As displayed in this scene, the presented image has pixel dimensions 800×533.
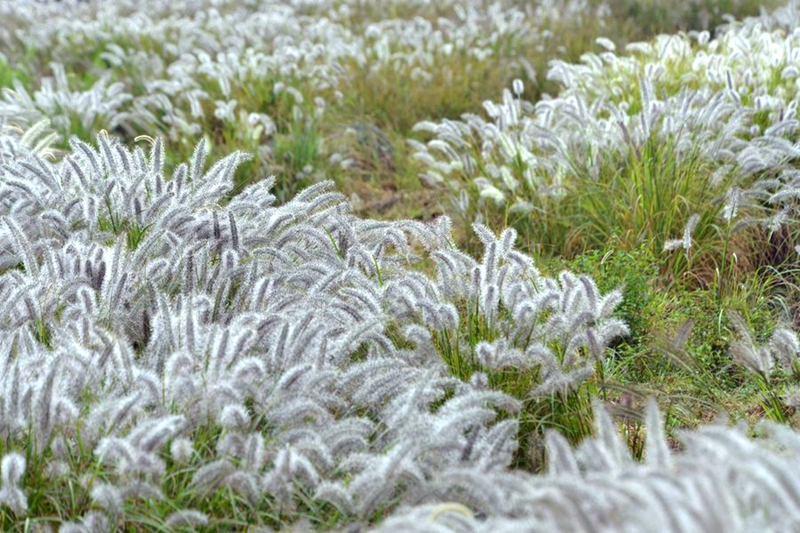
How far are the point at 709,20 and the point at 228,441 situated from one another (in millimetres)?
9122

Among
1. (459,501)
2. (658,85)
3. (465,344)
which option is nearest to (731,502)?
(459,501)

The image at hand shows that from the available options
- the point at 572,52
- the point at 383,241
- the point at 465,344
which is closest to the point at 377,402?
the point at 465,344

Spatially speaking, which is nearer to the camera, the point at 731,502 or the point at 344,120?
the point at 731,502

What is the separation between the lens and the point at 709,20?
1067cm

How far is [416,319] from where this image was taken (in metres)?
3.73

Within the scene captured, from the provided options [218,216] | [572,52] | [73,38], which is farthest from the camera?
[73,38]

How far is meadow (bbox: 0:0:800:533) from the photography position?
2633 mm

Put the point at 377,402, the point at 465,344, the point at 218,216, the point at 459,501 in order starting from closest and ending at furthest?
the point at 459,501, the point at 377,402, the point at 465,344, the point at 218,216

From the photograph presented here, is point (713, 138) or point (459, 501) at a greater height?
point (713, 138)

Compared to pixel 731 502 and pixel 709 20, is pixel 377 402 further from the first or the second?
pixel 709 20

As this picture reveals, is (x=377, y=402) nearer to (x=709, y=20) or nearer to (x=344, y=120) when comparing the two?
(x=344, y=120)

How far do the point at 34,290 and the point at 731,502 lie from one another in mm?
2599

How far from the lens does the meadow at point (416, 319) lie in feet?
8.64

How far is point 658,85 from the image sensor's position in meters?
6.68
